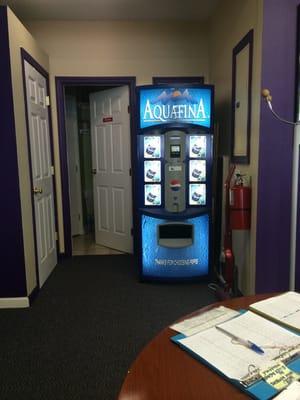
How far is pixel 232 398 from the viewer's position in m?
0.74

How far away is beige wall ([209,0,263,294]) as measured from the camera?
233 cm

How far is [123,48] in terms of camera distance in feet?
12.7

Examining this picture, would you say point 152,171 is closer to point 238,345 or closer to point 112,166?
point 112,166

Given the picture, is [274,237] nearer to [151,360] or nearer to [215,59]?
[151,360]

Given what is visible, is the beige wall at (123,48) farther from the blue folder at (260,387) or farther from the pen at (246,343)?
the blue folder at (260,387)

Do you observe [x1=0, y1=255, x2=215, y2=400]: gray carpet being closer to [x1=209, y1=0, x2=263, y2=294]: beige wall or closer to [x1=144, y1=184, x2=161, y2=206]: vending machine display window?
[x1=209, y1=0, x2=263, y2=294]: beige wall

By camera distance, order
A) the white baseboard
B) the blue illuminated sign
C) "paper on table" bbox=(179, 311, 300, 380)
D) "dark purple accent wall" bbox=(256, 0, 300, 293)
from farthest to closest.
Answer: the blue illuminated sign, the white baseboard, "dark purple accent wall" bbox=(256, 0, 300, 293), "paper on table" bbox=(179, 311, 300, 380)

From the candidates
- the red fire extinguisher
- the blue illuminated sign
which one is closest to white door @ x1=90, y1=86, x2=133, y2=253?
the blue illuminated sign

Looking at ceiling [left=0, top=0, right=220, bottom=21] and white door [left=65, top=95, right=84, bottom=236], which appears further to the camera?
white door [left=65, top=95, right=84, bottom=236]

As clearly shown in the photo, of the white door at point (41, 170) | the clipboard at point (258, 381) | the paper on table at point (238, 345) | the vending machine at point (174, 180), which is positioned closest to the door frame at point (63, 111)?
the white door at point (41, 170)

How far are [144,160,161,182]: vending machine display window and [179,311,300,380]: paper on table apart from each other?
2.17 meters

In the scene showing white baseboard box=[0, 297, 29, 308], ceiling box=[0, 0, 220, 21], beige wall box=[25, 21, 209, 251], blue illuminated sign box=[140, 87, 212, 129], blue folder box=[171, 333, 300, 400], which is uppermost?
ceiling box=[0, 0, 220, 21]

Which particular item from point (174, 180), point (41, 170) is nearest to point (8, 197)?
point (41, 170)

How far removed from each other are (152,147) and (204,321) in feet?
7.34
